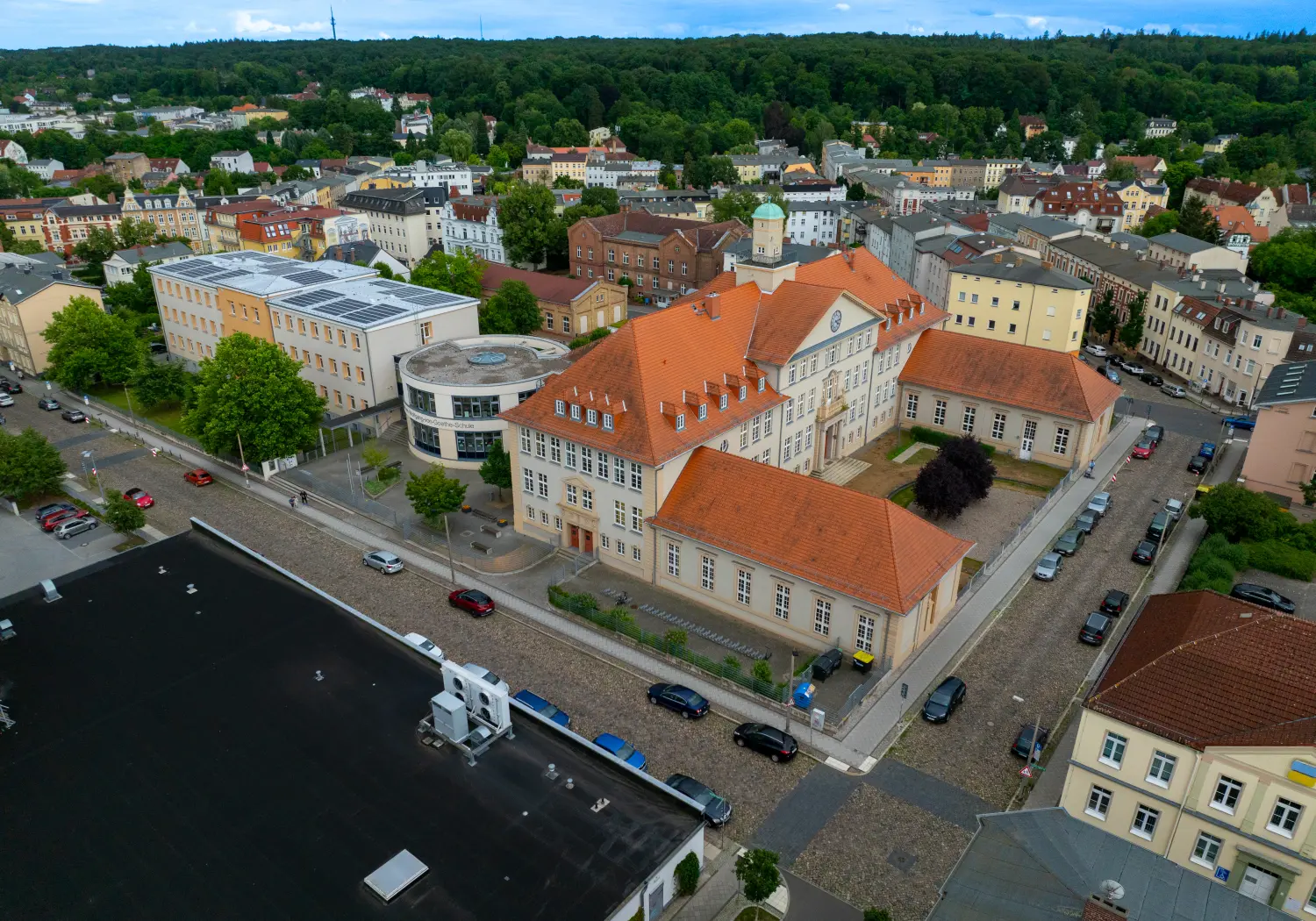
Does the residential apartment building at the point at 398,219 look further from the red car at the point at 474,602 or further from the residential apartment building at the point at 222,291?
the red car at the point at 474,602

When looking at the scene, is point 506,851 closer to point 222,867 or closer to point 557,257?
point 222,867

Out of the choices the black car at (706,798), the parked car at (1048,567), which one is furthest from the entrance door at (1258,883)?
the parked car at (1048,567)

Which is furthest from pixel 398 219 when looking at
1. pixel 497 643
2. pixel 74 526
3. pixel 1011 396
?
pixel 497 643

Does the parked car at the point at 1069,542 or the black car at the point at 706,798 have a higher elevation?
the black car at the point at 706,798

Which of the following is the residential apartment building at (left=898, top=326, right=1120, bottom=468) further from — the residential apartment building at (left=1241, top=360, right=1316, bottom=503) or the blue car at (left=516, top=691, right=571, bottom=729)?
the blue car at (left=516, top=691, right=571, bottom=729)

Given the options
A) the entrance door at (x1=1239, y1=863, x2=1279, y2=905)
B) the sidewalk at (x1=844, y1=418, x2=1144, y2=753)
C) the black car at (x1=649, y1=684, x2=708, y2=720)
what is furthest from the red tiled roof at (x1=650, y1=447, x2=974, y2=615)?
the entrance door at (x1=1239, y1=863, x2=1279, y2=905)

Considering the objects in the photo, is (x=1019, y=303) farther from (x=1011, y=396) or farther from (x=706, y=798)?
(x=706, y=798)
